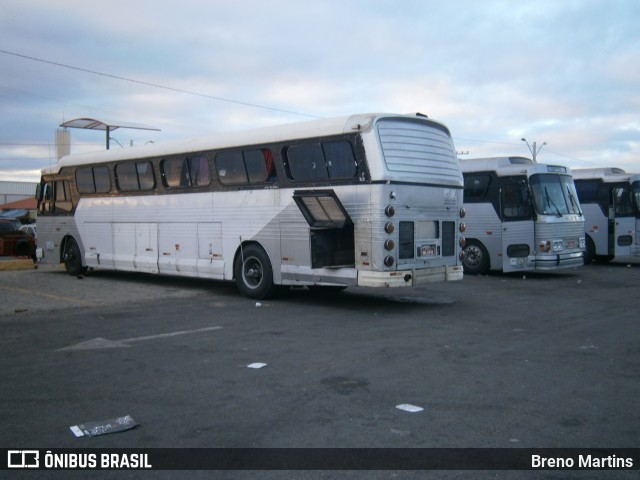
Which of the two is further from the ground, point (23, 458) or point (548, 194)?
point (548, 194)

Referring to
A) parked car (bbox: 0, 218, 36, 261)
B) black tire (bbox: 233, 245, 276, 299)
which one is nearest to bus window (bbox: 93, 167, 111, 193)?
black tire (bbox: 233, 245, 276, 299)

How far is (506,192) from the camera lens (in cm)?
1694

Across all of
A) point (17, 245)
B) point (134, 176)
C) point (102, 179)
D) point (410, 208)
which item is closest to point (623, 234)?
point (410, 208)

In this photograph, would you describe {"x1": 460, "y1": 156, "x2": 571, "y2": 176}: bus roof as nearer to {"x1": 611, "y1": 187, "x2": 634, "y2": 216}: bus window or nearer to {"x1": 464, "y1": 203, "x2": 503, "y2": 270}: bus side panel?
{"x1": 464, "y1": 203, "x2": 503, "y2": 270}: bus side panel

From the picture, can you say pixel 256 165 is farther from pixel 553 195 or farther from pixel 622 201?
pixel 622 201

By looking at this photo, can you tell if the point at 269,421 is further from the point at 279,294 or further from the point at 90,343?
the point at 279,294

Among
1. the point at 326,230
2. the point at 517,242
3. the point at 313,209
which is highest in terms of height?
the point at 313,209

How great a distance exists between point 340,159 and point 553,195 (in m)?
8.33

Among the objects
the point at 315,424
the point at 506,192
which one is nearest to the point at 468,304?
the point at 506,192

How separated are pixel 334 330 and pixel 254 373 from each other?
273 cm

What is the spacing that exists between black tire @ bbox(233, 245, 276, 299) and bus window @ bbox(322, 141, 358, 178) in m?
2.40

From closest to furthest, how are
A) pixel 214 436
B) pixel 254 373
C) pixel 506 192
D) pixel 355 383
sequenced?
pixel 214 436, pixel 355 383, pixel 254 373, pixel 506 192

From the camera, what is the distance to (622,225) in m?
20.4

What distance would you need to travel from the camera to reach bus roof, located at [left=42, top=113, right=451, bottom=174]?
10836 millimetres
